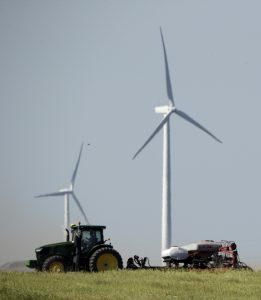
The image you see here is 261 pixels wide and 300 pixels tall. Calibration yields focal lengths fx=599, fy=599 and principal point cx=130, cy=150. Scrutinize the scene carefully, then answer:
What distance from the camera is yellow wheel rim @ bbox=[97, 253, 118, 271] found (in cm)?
2812

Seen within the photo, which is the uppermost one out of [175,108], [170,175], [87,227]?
[175,108]

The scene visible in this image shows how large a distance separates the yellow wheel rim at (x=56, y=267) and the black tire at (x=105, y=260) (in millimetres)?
1405

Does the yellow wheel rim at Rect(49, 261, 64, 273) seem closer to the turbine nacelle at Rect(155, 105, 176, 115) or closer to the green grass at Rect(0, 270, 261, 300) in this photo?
the green grass at Rect(0, 270, 261, 300)

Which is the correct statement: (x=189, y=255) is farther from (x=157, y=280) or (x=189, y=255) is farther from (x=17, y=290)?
(x=17, y=290)

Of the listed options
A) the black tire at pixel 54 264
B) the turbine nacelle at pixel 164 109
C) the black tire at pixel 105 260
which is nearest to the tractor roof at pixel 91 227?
the black tire at pixel 105 260

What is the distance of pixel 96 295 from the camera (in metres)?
19.7

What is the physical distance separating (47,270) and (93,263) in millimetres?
2146

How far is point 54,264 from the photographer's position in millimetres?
27984

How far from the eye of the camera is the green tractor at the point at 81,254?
28.0 meters

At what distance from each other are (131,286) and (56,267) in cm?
714

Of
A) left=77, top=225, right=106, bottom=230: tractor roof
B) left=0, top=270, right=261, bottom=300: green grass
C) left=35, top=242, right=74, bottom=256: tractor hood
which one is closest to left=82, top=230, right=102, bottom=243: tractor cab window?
left=77, top=225, right=106, bottom=230: tractor roof

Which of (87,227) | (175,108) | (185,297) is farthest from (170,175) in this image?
(185,297)

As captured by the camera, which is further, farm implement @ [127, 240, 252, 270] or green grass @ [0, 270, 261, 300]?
farm implement @ [127, 240, 252, 270]

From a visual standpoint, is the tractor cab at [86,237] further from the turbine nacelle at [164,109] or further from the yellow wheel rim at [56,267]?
the turbine nacelle at [164,109]
